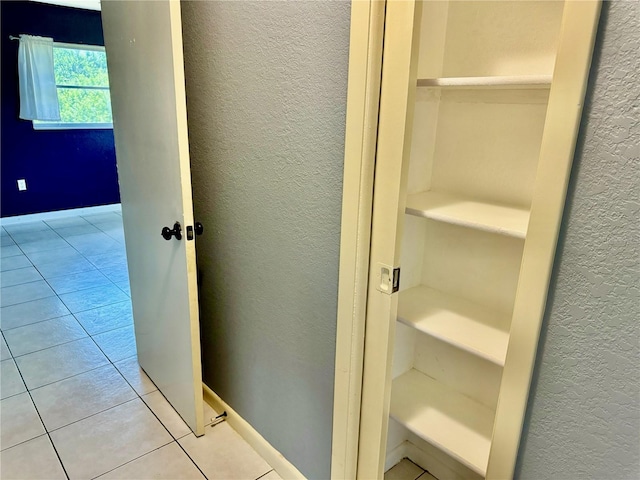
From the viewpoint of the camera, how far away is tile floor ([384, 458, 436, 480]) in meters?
1.67

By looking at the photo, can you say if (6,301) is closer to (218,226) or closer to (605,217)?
(218,226)

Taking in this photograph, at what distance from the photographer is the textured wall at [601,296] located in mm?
733

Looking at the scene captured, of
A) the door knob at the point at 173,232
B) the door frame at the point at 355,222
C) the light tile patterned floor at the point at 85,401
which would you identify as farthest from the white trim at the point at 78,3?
the door frame at the point at 355,222

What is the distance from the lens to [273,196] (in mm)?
1407

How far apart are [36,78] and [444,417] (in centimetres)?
A: 515

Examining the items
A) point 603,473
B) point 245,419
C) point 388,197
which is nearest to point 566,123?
point 388,197

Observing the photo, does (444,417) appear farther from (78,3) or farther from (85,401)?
(78,3)

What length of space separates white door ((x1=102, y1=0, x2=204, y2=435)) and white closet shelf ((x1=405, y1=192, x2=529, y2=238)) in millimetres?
824

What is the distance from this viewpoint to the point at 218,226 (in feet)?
5.58

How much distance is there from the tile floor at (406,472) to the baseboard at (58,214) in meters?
4.44

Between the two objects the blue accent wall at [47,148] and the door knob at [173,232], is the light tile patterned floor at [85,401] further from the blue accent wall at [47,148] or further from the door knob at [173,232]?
the blue accent wall at [47,148]

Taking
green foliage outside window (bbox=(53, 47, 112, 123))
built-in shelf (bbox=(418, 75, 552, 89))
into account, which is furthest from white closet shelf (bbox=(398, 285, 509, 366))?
green foliage outside window (bbox=(53, 47, 112, 123))

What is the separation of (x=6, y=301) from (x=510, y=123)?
3.35 m

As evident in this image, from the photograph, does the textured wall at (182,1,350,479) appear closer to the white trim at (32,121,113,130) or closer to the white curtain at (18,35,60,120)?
the white curtain at (18,35,60,120)
